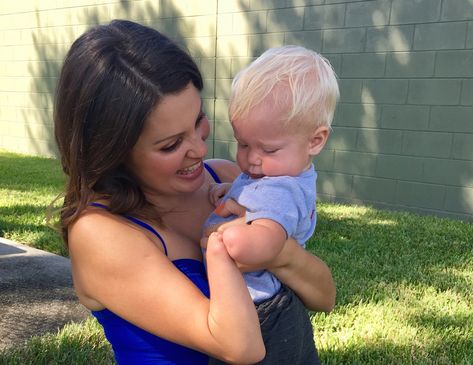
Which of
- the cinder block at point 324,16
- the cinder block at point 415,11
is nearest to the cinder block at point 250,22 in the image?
the cinder block at point 324,16

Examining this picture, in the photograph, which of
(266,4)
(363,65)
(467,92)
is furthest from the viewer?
(266,4)

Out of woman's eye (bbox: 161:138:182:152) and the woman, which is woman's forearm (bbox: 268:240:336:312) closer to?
the woman

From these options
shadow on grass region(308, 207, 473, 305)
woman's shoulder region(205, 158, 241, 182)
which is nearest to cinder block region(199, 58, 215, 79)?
shadow on grass region(308, 207, 473, 305)

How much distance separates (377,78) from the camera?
6211mm

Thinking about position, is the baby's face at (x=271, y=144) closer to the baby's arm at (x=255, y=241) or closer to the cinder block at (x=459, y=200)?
the baby's arm at (x=255, y=241)

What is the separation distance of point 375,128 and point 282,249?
5220 mm

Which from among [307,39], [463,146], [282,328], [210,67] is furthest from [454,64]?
[282,328]

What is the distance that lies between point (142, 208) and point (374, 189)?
538cm

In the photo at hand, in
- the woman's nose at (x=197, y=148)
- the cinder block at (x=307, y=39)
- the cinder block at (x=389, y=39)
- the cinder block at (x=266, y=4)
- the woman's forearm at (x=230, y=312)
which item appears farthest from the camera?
the cinder block at (x=266, y=4)

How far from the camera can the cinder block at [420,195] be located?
6008 millimetres

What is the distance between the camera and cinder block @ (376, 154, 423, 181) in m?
6.09

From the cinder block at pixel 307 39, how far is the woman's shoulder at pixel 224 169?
194 inches

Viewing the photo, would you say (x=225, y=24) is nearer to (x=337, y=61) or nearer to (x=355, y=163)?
(x=337, y=61)

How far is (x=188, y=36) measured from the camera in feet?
25.8
